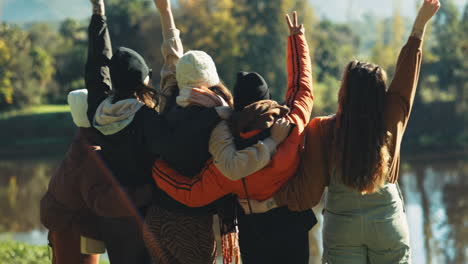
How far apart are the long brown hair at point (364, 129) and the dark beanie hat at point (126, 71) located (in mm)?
832

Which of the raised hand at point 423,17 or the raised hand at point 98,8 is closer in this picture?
the raised hand at point 423,17

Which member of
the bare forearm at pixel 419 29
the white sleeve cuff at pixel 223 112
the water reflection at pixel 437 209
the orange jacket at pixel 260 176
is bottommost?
the water reflection at pixel 437 209

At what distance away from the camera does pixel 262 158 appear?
6.77 ft

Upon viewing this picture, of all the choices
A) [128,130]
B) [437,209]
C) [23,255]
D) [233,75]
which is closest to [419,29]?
[128,130]

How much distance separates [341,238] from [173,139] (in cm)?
73

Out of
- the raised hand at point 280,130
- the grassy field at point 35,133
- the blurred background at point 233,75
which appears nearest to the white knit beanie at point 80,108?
the raised hand at point 280,130

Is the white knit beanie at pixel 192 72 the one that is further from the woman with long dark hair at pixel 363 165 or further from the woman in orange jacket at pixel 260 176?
the woman with long dark hair at pixel 363 165

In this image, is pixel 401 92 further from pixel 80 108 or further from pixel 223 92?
pixel 80 108

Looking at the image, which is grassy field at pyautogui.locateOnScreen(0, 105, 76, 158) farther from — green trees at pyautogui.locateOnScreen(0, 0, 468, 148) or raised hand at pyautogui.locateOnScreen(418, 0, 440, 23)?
raised hand at pyautogui.locateOnScreen(418, 0, 440, 23)

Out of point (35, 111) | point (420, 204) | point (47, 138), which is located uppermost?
point (35, 111)

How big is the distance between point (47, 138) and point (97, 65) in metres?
21.0

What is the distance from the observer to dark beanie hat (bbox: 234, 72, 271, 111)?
6.94ft

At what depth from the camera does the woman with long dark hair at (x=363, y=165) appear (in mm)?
2088

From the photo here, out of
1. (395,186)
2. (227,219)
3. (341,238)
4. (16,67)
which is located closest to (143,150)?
(227,219)
